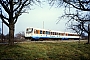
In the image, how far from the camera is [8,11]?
15453 millimetres

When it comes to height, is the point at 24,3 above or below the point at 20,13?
above

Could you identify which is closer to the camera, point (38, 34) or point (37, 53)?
point (37, 53)

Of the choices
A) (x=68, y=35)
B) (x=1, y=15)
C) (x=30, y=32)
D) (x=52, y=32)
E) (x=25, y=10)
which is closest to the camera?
(x=1, y=15)

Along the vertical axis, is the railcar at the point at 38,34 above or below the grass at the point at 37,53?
above

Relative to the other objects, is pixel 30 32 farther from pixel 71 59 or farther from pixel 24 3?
pixel 71 59

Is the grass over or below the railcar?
below

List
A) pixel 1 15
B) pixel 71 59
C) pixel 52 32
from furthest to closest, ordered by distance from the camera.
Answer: pixel 52 32
pixel 1 15
pixel 71 59

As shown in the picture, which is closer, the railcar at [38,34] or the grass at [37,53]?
the grass at [37,53]

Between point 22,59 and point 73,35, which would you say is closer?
point 22,59

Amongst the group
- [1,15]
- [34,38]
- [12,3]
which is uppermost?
[12,3]

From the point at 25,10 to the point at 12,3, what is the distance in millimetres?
1811

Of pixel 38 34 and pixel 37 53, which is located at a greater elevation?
pixel 38 34

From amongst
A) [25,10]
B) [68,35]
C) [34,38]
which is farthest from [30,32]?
[25,10]

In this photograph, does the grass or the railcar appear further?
the railcar
